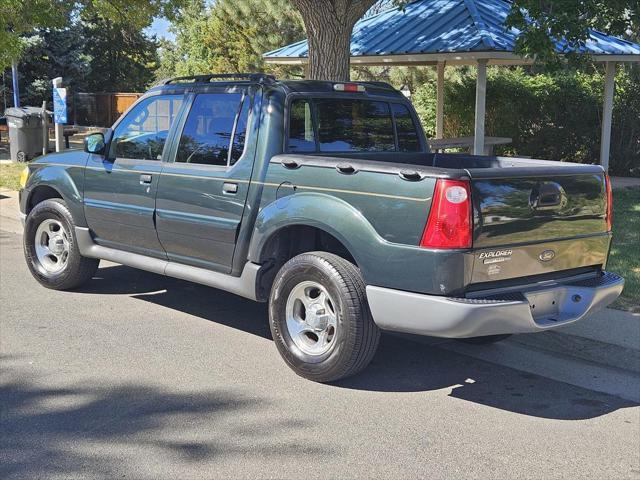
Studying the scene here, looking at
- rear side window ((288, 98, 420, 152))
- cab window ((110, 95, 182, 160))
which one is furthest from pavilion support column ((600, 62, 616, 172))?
cab window ((110, 95, 182, 160))

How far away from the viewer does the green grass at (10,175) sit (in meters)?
14.4

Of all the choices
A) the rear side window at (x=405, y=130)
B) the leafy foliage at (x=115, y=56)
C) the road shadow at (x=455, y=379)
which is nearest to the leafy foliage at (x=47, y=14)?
the road shadow at (x=455, y=379)

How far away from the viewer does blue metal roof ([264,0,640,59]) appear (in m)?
13.0

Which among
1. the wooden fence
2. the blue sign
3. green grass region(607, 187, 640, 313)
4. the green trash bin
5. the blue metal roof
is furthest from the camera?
the wooden fence

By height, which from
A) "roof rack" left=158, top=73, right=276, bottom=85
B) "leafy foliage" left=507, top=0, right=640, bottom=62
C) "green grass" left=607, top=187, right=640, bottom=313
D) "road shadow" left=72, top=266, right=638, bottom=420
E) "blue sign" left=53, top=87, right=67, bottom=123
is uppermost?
"leafy foliage" left=507, top=0, right=640, bottom=62

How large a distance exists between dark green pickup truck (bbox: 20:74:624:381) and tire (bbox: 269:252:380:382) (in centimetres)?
1

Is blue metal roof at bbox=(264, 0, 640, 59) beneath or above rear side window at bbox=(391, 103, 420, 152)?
above

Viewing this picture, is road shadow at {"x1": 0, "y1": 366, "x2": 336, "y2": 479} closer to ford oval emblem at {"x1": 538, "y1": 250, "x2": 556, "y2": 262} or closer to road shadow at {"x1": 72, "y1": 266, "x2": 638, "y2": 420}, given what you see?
road shadow at {"x1": 72, "y1": 266, "x2": 638, "y2": 420}

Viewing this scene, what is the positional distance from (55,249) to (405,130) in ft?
11.7

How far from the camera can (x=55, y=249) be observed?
24.0 ft

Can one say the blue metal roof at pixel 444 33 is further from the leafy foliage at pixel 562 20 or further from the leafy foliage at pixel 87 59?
the leafy foliage at pixel 87 59

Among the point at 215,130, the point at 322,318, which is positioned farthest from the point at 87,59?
the point at 322,318

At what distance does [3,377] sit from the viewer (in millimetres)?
5055

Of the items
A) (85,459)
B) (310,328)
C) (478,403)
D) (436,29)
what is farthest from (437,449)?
(436,29)
